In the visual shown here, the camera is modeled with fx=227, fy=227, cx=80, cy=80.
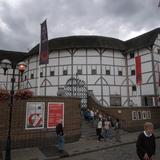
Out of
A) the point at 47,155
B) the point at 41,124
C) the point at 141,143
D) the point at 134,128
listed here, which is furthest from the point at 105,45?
the point at 141,143

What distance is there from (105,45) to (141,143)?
29917 millimetres

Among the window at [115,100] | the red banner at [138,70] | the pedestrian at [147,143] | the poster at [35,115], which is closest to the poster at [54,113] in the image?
the poster at [35,115]

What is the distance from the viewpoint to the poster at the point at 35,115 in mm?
14008

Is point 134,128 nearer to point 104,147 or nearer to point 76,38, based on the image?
point 104,147

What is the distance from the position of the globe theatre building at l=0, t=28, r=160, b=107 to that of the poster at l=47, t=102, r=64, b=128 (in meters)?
16.2

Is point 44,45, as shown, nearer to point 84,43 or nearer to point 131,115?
point 131,115

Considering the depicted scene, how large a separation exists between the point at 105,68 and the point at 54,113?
20.1 meters

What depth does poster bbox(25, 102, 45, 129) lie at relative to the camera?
551 inches

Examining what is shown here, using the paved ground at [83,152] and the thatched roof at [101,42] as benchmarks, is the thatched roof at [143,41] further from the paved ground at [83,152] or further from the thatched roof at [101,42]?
the paved ground at [83,152]

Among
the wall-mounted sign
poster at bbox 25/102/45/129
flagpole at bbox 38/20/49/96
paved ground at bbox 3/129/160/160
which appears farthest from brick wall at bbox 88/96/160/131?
poster at bbox 25/102/45/129

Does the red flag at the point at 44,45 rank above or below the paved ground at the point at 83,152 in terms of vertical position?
above

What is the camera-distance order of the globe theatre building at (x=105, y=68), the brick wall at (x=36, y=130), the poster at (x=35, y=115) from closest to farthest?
the brick wall at (x=36, y=130) < the poster at (x=35, y=115) < the globe theatre building at (x=105, y=68)

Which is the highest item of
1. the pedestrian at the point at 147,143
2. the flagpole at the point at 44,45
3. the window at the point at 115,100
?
the flagpole at the point at 44,45

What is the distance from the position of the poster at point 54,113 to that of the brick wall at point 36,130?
242 millimetres
